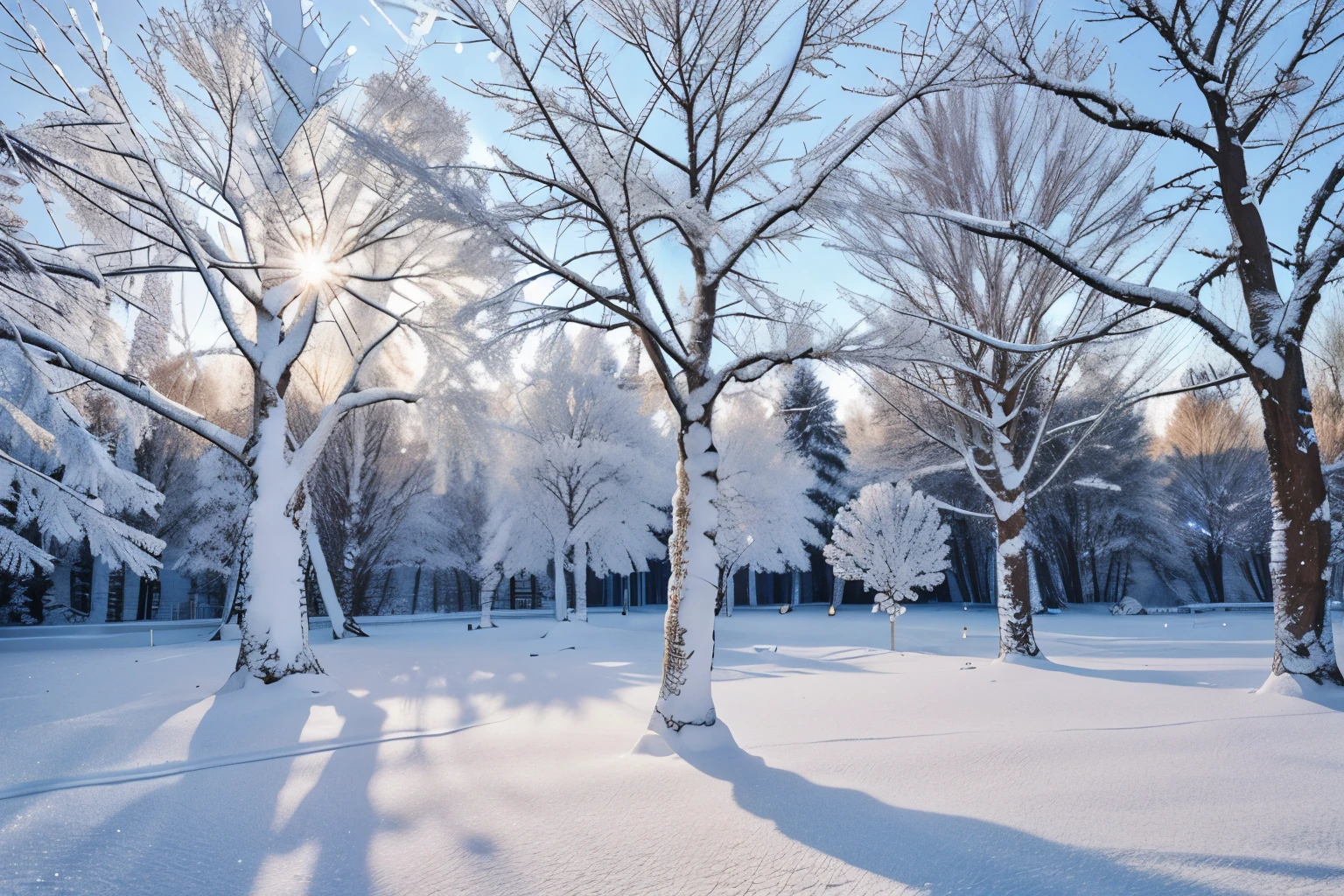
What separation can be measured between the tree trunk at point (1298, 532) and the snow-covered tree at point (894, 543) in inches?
429

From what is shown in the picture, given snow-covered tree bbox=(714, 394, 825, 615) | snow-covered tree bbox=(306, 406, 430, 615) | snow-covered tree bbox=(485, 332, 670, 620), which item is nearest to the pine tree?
snow-covered tree bbox=(714, 394, 825, 615)

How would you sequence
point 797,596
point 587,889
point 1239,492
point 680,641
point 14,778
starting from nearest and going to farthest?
point 587,889
point 14,778
point 680,641
point 1239,492
point 797,596

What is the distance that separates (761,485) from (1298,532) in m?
17.9

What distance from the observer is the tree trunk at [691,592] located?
482 centimetres

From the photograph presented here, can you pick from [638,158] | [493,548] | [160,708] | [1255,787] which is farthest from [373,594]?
[1255,787]

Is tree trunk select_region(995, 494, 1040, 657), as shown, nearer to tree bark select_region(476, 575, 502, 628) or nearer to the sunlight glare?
the sunlight glare

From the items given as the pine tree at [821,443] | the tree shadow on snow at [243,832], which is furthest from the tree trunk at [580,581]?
the tree shadow on snow at [243,832]

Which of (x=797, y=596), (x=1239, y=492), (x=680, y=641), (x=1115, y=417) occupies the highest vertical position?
(x=1115, y=417)

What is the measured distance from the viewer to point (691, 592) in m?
5.00

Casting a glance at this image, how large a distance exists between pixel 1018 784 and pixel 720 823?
1.64 metres

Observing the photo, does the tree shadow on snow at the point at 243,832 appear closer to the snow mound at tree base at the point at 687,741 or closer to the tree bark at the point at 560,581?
the snow mound at tree base at the point at 687,741

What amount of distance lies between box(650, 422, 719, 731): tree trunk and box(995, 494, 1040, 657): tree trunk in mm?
6925

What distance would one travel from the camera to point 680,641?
4.96m

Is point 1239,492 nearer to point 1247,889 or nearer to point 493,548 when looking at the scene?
point 493,548
